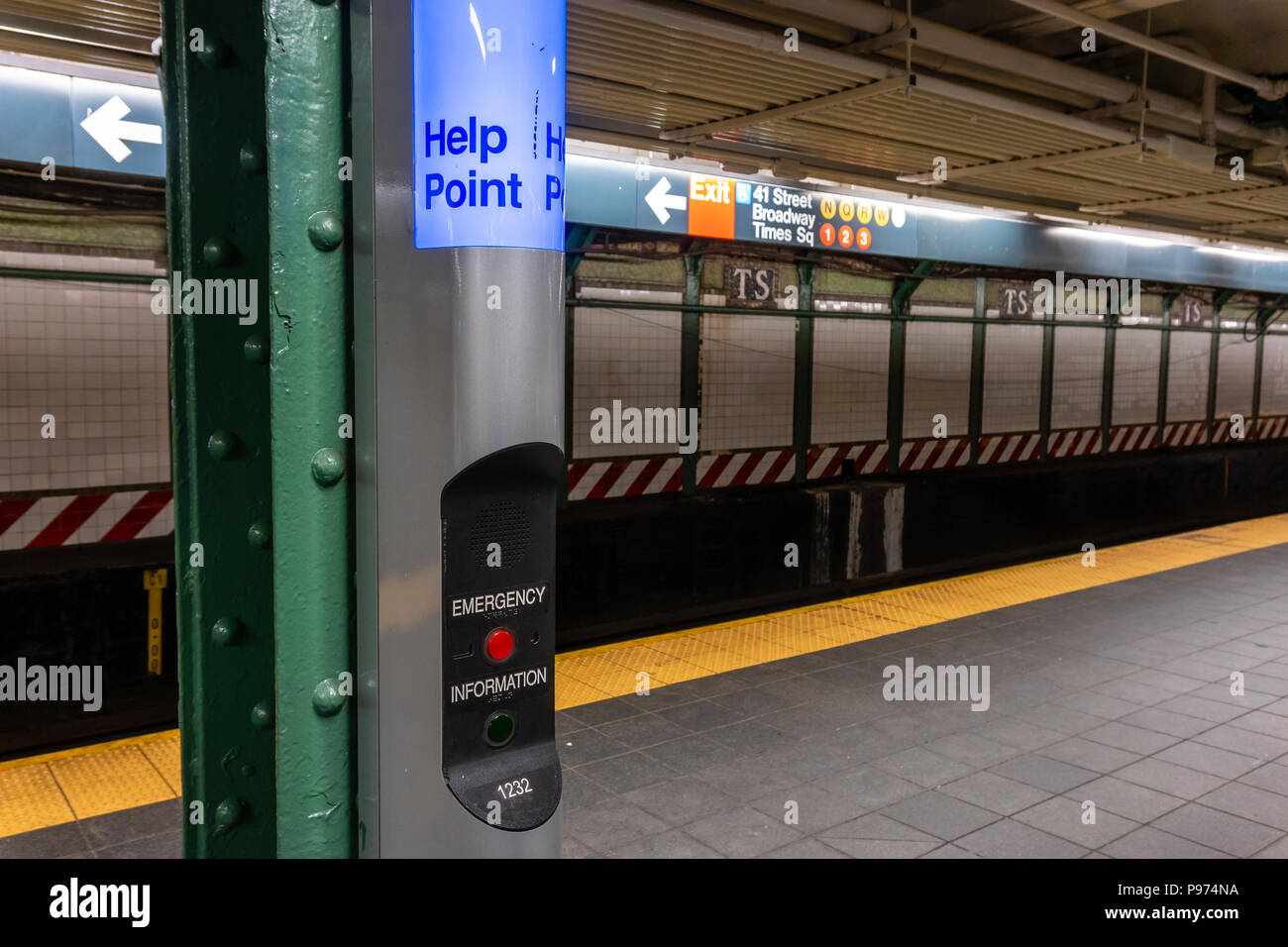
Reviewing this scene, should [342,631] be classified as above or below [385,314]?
below

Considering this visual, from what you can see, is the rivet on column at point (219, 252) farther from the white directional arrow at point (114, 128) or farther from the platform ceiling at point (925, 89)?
the white directional arrow at point (114, 128)

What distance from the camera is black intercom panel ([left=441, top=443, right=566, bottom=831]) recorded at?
1.38 meters

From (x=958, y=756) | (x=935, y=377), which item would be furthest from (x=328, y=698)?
(x=935, y=377)

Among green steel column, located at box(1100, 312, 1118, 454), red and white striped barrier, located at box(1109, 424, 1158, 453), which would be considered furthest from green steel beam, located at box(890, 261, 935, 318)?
red and white striped barrier, located at box(1109, 424, 1158, 453)

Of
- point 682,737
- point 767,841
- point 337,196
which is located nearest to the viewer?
point 337,196

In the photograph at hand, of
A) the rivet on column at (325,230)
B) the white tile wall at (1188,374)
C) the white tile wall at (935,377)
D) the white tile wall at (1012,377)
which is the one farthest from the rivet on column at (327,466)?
the white tile wall at (1188,374)

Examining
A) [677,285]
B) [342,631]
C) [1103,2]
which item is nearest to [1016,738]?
[1103,2]

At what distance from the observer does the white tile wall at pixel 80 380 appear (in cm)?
539

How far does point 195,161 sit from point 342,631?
2.25ft

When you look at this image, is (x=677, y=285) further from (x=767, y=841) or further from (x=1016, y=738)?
(x=767, y=841)

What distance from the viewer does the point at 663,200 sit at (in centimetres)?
733

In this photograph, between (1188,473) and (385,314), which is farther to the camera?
(1188,473)

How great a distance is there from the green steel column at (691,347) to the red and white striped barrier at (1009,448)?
14.4 feet

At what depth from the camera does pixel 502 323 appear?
135 cm
